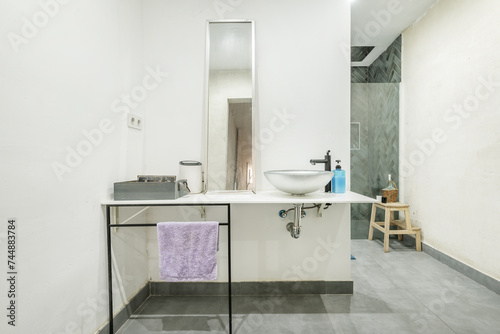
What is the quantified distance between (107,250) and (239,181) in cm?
96

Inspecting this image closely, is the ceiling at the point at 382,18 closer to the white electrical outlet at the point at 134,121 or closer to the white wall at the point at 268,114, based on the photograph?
the white wall at the point at 268,114

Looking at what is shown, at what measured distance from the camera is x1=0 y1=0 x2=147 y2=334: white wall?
3.00 ft

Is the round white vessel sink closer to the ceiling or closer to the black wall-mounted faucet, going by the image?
the black wall-mounted faucet

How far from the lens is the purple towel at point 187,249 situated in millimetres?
1399

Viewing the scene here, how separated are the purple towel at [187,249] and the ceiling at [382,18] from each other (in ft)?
8.70

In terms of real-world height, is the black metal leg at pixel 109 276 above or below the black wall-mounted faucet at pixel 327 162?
below

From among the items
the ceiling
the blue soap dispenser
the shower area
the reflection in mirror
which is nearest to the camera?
the blue soap dispenser

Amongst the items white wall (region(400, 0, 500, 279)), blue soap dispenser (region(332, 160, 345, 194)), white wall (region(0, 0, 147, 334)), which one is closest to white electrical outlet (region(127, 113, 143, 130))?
white wall (region(0, 0, 147, 334))

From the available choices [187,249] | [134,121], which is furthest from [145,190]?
[134,121]

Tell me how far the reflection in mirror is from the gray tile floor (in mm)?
888

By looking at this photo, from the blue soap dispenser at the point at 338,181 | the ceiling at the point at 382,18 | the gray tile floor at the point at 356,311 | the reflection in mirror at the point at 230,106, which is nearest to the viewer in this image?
the gray tile floor at the point at 356,311

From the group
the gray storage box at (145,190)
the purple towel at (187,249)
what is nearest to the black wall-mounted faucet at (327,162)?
the purple towel at (187,249)

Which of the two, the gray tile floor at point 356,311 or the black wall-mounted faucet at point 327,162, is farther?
the black wall-mounted faucet at point 327,162

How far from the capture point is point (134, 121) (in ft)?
5.63
